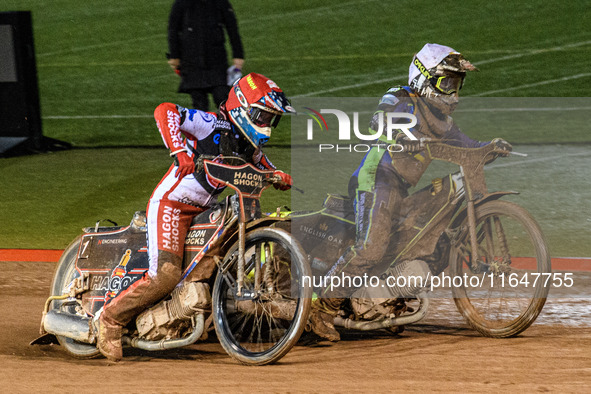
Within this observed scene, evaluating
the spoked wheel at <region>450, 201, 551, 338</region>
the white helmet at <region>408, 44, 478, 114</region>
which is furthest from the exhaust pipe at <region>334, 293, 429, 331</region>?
the white helmet at <region>408, 44, 478, 114</region>

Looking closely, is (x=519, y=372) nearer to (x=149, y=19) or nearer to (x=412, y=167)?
(x=412, y=167)

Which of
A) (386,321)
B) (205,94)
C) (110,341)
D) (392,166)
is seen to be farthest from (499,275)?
(205,94)

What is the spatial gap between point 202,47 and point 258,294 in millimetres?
4595

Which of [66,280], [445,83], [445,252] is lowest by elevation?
[66,280]

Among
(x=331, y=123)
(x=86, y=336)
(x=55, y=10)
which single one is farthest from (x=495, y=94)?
(x=55, y=10)

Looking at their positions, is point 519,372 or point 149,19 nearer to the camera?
point 519,372

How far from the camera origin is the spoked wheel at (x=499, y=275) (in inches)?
219

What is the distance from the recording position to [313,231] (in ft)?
19.7

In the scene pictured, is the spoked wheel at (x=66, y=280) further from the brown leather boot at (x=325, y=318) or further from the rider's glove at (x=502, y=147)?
the rider's glove at (x=502, y=147)

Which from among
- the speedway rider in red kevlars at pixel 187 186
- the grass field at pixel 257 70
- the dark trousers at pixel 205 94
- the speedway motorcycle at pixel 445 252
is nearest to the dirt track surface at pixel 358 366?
the speedway motorcycle at pixel 445 252

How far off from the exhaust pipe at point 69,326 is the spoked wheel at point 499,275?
238 cm

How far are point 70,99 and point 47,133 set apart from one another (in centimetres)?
267

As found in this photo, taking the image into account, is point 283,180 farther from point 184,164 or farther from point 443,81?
point 443,81

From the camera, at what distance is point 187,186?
566 centimetres
